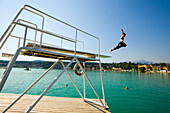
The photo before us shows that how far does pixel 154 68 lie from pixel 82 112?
144746mm

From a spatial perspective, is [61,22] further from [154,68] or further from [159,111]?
[154,68]

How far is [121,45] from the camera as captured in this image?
18.3 feet

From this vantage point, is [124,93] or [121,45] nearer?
[121,45]

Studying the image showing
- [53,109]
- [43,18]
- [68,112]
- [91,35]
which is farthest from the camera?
[91,35]

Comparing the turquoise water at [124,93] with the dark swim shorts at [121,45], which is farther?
the turquoise water at [124,93]

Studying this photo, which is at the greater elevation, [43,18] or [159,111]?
[43,18]

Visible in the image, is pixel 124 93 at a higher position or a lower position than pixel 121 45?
lower

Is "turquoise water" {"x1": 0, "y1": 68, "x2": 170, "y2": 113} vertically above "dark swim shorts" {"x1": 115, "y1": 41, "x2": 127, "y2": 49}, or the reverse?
"dark swim shorts" {"x1": 115, "y1": 41, "x2": 127, "y2": 49}

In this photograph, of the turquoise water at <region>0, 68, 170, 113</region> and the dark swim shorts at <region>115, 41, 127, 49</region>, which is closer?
the dark swim shorts at <region>115, 41, 127, 49</region>

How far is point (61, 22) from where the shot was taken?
11.7 feet

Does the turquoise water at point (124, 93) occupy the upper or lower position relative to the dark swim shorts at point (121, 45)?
lower

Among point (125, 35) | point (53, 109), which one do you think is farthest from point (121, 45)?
point (53, 109)

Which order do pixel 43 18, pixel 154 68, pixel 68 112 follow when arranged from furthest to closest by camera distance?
pixel 154 68 → pixel 68 112 → pixel 43 18

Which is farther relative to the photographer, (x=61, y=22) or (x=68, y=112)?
(x=68, y=112)
